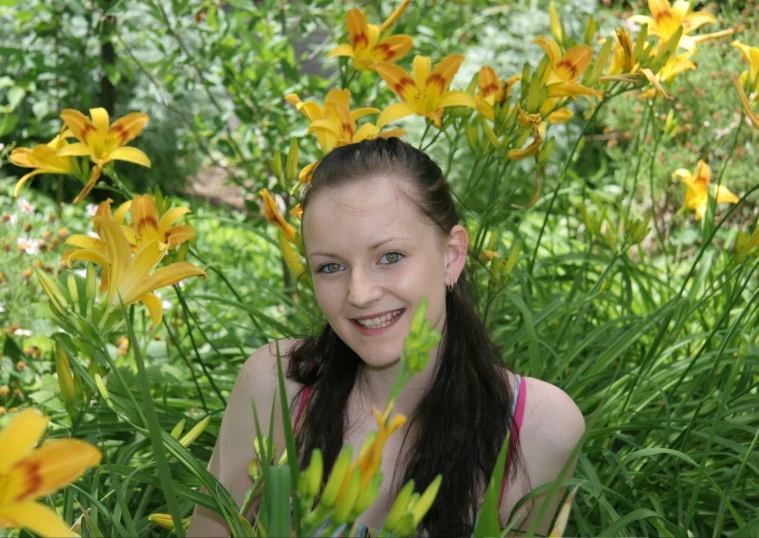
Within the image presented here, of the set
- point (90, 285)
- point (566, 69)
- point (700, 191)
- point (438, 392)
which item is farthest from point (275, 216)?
point (700, 191)

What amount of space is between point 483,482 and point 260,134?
2086 mm

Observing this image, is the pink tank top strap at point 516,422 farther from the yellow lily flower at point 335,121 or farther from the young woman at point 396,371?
the yellow lily flower at point 335,121

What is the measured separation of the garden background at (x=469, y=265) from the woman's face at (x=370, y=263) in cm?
26

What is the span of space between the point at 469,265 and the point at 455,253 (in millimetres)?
227

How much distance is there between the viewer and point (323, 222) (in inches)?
61.7

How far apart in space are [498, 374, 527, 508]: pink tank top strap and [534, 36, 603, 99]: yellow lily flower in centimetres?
60

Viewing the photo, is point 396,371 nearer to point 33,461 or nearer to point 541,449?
point 541,449

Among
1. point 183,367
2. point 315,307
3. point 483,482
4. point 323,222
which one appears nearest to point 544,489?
point 483,482

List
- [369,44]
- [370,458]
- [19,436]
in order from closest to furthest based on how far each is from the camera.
→ 1. [19,436]
2. [370,458]
3. [369,44]

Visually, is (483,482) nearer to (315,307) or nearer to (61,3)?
(315,307)

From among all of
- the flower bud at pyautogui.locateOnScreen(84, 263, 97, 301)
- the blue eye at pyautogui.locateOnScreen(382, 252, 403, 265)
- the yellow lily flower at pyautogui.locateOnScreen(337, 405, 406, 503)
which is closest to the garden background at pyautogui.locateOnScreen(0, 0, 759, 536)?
the flower bud at pyautogui.locateOnScreen(84, 263, 97, 301)

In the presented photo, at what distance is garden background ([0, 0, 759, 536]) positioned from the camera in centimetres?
181

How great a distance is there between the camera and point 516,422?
171 centimetres

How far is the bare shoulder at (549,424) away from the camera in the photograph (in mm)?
1706
